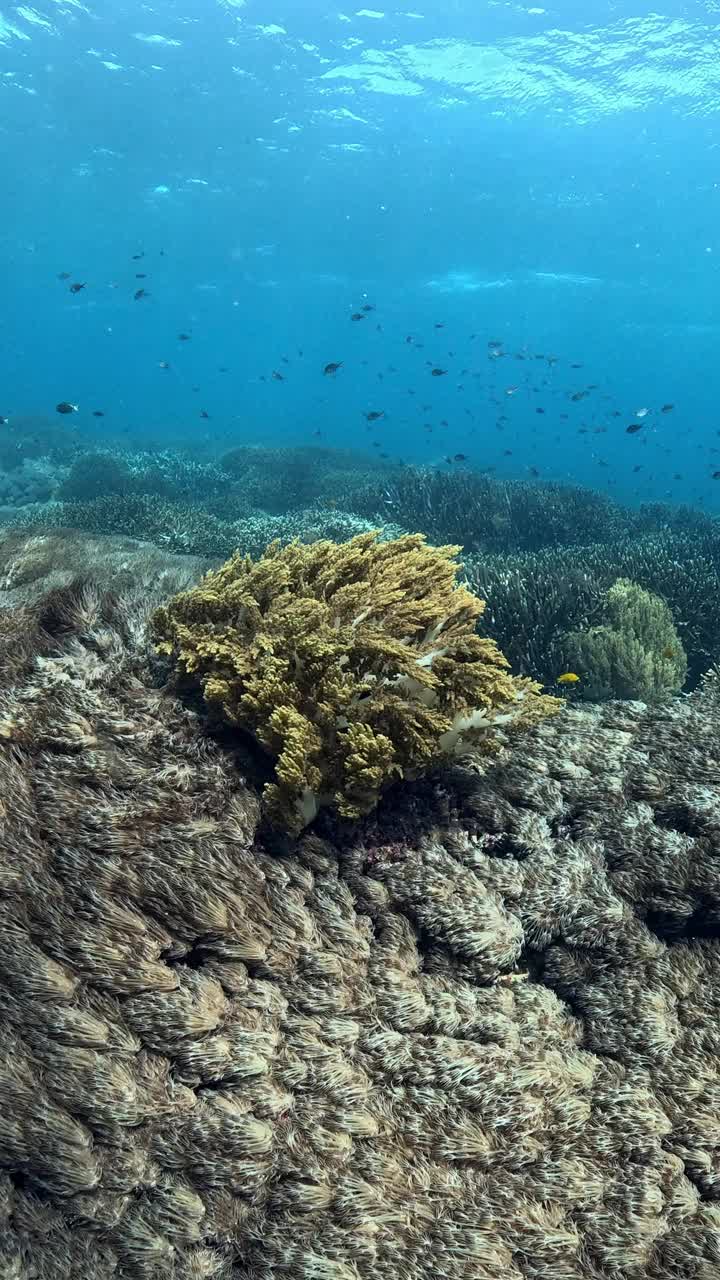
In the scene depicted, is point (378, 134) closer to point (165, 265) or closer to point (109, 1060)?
point (165, 265)

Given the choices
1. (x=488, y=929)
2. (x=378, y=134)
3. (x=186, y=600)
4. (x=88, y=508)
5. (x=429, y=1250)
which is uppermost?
(x=378, y=134)

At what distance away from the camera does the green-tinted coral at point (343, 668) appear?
12.7 feet

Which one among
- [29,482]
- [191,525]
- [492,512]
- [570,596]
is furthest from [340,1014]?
[29,482]

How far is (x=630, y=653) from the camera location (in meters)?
7.95

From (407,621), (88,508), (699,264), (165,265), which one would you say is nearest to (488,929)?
(407,621)

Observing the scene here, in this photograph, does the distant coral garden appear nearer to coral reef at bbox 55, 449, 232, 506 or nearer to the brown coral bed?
coral reef at bbox 55, 449, 232, 506

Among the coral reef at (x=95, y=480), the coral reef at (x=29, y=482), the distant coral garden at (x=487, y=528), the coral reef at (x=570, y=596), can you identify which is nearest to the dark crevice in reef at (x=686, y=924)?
the distant coral garden at (x=487, y=528)

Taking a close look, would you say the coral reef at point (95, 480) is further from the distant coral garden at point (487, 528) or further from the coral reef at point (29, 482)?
the coral reef at point (29, 482)

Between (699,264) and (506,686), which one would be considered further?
(699,264)

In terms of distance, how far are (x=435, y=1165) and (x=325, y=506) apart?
19205mm

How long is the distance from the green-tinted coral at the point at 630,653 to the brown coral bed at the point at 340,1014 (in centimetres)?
350

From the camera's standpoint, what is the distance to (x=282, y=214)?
61.0 meters

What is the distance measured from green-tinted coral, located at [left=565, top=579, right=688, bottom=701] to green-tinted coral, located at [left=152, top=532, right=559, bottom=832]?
371cm

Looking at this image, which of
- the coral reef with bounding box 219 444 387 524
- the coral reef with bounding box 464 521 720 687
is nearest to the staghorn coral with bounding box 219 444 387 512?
the coral reef with bounding box 219 444 387 524
